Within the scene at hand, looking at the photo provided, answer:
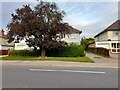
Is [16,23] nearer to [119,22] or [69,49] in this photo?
[69,49]

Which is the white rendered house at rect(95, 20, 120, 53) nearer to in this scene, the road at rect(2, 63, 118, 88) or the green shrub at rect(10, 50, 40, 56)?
the green shrub at rect(10, 50, 40, 56)

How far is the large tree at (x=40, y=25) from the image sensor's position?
90.5 feet

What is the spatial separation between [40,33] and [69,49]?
6.37 metres

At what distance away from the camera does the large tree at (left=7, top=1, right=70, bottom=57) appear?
2759 centimetres


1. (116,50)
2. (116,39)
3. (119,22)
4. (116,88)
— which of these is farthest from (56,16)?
(119,22)

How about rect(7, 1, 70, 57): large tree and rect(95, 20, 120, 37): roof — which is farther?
rect(95, 20, 120, 37): roof

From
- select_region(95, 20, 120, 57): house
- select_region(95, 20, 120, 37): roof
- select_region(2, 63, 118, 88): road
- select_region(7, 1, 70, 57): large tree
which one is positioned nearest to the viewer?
select_region(2, 63, 118, 88): road

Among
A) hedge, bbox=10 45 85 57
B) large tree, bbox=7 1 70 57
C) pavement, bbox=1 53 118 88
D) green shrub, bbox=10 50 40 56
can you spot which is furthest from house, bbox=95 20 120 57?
pavement, bbox=1 53 118 88

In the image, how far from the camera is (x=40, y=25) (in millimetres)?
27109

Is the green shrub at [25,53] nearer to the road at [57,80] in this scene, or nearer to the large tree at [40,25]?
the large tree at [40,25]

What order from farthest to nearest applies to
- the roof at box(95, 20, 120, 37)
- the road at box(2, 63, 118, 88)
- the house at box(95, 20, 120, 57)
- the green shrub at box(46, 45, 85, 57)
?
1. the roof at box(95, 20, 120, 37)
2. the house at box(95, 20, 120, 57)
3. the green shrub at box(46, 45, 85, 57)
4. the road at box(2, 63, 118, 88)

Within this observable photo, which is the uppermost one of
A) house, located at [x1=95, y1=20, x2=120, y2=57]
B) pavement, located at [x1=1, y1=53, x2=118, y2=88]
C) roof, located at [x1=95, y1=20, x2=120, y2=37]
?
roof, located at [x1=95, y1=20, x2=120, y2=37]

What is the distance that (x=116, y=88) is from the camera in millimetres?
8766

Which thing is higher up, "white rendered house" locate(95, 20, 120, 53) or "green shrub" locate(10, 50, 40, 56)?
"white rendered house" locate(95, 20, 120, 53)
